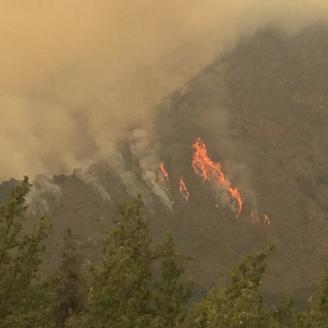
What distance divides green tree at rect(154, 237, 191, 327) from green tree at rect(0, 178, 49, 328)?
19.6 ft

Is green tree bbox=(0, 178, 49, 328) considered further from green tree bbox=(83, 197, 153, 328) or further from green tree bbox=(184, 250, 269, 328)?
green tree bbox=(184, 250, 269, 328)

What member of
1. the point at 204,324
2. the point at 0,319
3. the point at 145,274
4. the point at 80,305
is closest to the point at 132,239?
the point at 145,274

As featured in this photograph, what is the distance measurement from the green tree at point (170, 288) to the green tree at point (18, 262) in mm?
5984

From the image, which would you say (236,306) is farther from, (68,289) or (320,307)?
(68,289)

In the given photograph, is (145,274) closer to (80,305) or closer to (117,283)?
(117,283)

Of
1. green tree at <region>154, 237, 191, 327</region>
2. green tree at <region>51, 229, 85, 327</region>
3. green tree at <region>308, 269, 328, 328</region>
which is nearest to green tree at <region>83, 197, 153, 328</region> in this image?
green tree at <region>154, 237, 191, 327</region>

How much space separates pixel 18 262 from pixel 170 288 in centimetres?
817

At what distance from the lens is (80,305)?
180ft

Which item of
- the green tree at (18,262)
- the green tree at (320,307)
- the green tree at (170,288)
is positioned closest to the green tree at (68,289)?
the green tree at (170,288)

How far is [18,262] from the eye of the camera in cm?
3278

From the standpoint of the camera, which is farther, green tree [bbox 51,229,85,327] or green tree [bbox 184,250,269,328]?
green tree [bbox 51,229,85,327]

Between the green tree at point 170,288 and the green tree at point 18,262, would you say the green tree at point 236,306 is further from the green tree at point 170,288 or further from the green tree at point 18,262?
the green tree at point 18,262

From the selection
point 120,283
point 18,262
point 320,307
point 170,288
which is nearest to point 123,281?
point 120,283

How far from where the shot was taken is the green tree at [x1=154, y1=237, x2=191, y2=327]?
115 feet
